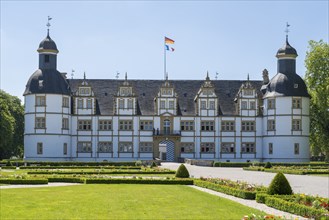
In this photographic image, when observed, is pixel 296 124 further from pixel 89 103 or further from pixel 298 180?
pixel 298 180

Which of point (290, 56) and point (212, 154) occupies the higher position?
point (290, 56)

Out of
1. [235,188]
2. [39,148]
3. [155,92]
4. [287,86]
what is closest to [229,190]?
[235,188]

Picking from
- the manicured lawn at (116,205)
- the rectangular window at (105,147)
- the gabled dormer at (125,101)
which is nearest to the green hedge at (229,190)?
the manicured lawn at (116,205)

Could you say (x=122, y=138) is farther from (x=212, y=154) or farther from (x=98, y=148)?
(x=212, y=154)

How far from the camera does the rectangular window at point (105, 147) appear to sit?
6539 centimetres

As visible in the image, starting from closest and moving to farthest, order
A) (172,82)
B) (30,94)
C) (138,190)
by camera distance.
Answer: (138,190), (30,94), (172,82)

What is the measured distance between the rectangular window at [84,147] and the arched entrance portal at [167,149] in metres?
7.93

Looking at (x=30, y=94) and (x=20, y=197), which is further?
(x=30, y=94)

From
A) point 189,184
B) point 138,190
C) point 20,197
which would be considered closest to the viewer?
point 20,197

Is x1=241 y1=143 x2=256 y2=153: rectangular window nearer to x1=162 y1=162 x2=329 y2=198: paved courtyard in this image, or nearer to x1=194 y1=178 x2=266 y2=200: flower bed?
x1=162 y1=162 x2=329 y2=198: paved courtyard

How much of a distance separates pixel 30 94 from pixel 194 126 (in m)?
18.1

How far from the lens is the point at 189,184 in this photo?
1239 inches

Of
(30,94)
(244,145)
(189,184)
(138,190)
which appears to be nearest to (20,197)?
(138,190)

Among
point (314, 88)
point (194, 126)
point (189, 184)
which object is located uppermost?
point (314, 88)
